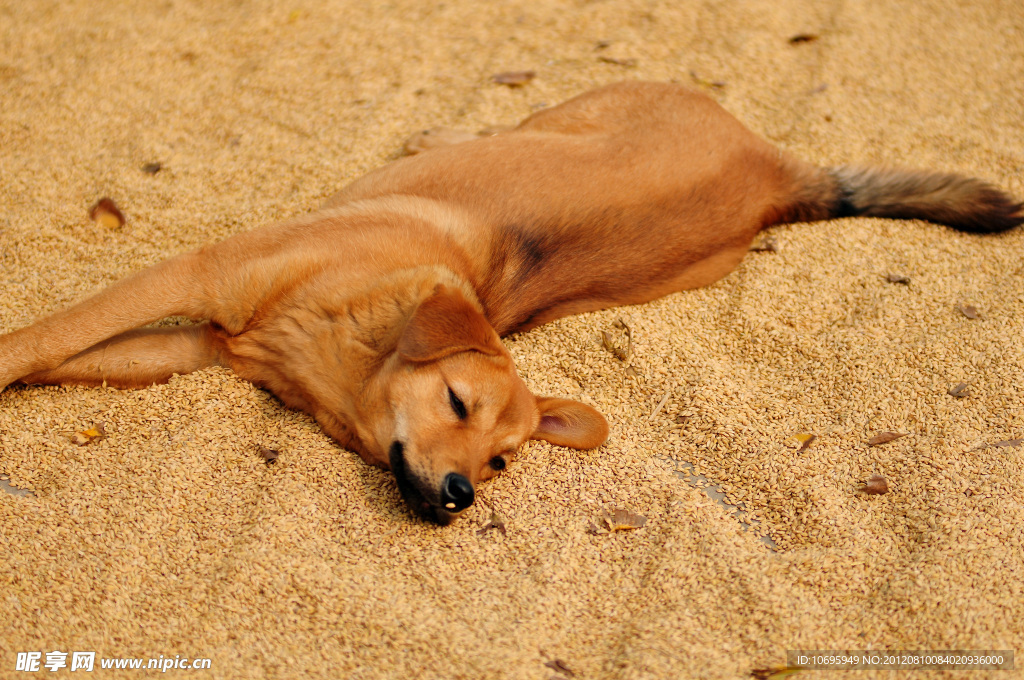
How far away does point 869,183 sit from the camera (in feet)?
16.1

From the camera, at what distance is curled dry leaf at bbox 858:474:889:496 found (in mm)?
3422

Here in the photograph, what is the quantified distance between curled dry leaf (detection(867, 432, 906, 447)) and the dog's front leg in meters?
3.06

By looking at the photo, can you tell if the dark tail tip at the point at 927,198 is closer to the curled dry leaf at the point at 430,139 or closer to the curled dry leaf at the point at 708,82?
the curled dry leaf at the point at 708,82

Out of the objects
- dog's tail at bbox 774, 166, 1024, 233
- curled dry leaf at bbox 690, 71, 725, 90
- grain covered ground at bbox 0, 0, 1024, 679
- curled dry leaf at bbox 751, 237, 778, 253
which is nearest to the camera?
grain covered ground at bbox 0, 0, 1024, 679

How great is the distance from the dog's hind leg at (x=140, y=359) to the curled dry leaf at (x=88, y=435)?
282mm

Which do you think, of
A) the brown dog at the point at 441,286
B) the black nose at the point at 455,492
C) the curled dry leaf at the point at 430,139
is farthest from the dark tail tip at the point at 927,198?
the black nose at the point at 455,492

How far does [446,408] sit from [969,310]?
3061 mm

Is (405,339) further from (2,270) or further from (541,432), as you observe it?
(2,270)

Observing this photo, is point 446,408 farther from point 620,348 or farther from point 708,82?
point 708,82

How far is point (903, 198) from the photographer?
4.90 meters

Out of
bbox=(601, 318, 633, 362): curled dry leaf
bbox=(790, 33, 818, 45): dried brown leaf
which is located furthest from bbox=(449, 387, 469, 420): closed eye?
bbox=(790, 33, 818, 45): dried brown leaf

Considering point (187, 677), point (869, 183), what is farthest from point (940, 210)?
point (187, 677)

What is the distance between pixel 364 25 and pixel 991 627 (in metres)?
5.50

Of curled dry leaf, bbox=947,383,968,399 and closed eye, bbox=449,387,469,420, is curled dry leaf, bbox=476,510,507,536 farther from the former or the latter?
curled dry leaf, bbox=947,383,968,399
